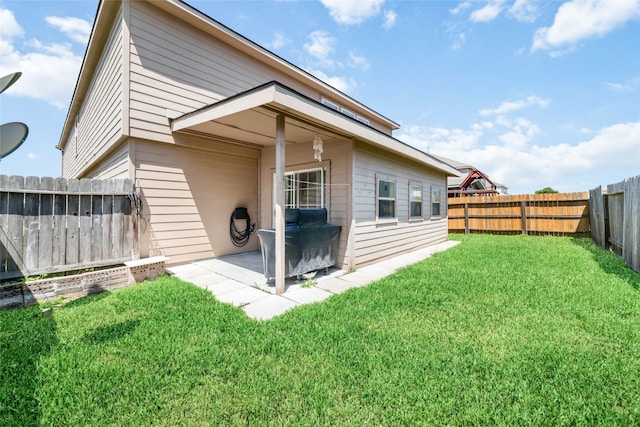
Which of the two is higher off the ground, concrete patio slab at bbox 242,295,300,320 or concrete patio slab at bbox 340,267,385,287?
concrete patio slab at bbox 340,267,385,287

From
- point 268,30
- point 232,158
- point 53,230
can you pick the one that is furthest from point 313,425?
point 268,30

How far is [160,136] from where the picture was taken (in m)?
5.09

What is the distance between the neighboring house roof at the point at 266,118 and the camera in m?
3.58

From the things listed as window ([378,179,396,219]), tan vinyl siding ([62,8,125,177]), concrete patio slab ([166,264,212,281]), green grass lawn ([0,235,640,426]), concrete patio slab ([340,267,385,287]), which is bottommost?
green grass lawn ([0,235,640,426])

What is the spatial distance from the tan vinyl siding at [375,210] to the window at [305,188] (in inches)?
34.7

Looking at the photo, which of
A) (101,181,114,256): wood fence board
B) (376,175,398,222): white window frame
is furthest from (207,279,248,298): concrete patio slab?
(376,175,398,222): white window frame

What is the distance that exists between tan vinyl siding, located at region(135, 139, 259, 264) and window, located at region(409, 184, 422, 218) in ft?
14.7

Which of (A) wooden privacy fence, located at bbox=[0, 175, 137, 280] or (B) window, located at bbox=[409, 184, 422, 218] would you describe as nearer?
(A) wooden privacy fence, located at bbox=[0, 175, 137, 280]

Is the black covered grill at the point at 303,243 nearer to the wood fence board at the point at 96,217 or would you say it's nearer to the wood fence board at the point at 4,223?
the wood fence board at the point at 96,217

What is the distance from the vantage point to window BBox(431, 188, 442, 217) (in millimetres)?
9375

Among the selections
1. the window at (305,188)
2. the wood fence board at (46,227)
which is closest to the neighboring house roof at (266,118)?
the window at (305,188)

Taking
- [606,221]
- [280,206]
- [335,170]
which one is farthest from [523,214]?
[280,206]

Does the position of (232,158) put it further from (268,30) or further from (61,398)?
(61,398)

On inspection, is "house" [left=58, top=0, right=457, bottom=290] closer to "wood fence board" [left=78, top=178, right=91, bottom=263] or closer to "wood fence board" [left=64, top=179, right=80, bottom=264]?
"wood fence board" [left=78, top=178, right=91, bottom=263]
